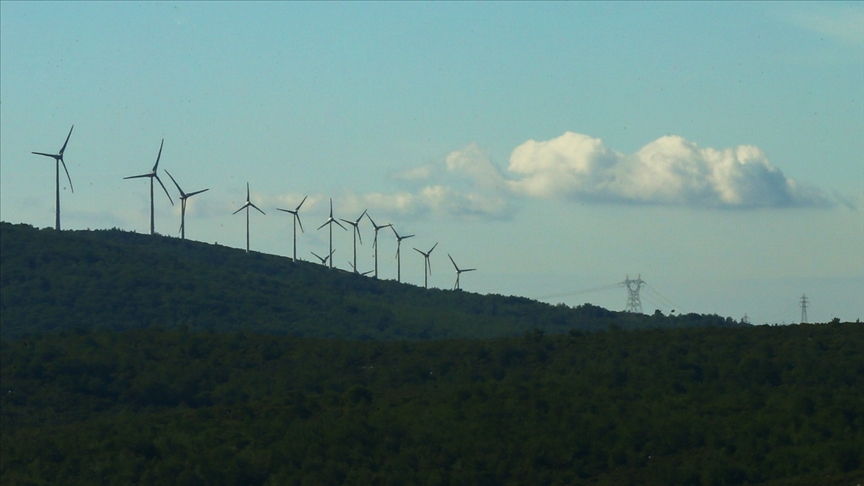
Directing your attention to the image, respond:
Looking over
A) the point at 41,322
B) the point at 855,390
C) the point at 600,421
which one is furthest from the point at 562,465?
the point at 41,322

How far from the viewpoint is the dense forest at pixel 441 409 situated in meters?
62.6

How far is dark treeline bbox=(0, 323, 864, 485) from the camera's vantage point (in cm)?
6253

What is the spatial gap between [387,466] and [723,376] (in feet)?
93.1

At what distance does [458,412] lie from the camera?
7412 cm

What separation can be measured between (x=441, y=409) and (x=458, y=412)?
4.47ft

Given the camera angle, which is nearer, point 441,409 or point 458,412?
point 458,412

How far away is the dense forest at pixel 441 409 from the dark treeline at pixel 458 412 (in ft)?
0.55

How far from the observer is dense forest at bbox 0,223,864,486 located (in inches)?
2466

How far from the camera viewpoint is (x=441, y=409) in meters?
75.1

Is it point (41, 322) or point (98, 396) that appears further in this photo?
point (41, 322)

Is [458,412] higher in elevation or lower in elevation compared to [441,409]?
lower

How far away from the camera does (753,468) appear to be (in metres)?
57.3

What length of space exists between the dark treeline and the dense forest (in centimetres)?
17

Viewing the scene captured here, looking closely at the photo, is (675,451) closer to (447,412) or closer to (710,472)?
(710,472)
